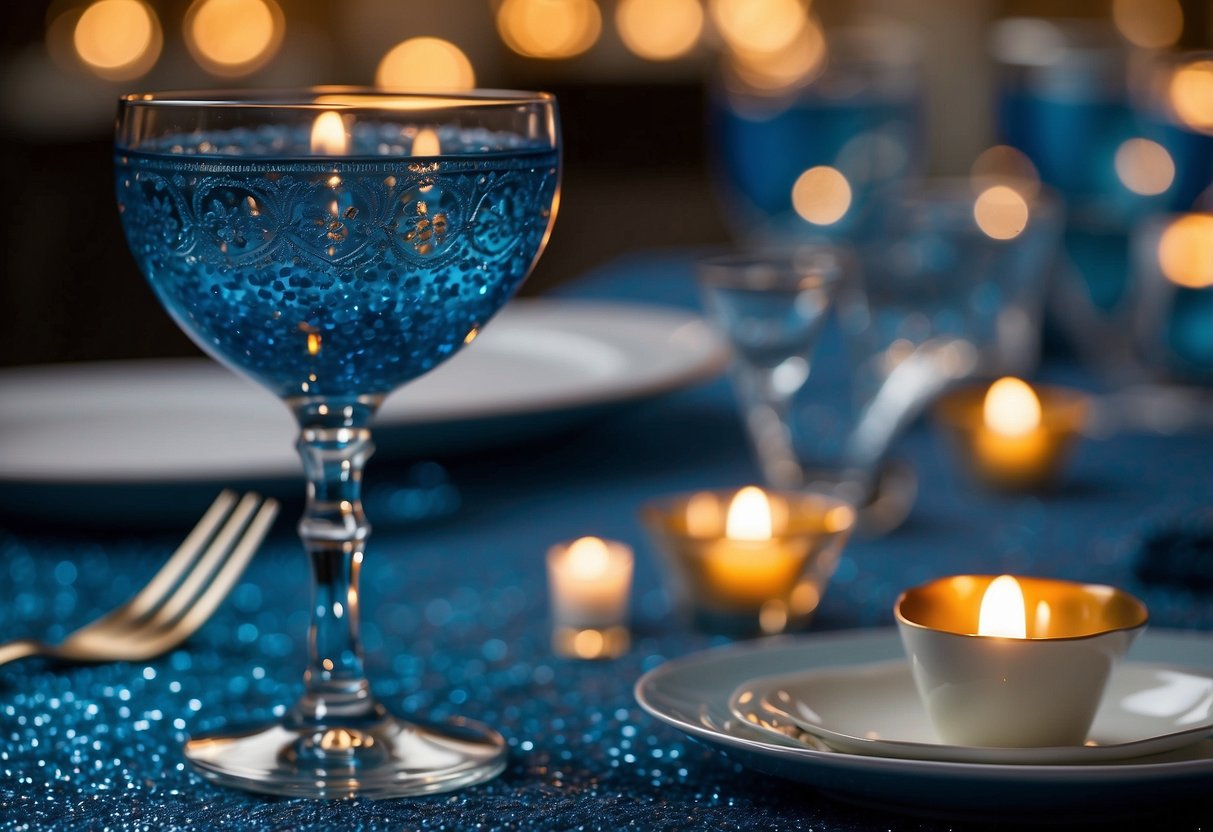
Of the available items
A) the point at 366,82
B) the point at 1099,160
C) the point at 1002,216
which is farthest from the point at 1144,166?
the point at 366,82

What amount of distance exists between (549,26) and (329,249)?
5.20m

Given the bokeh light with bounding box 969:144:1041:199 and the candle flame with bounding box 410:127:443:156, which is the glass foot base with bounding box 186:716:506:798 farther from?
the bokeh light with bounding box 969:144:1041:199

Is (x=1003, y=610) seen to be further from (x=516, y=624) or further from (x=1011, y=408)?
(x=1011, y=408)

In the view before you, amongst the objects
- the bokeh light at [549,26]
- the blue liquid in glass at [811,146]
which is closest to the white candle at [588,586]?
the blue liquid in glass at [811,146]

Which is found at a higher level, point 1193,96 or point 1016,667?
point 1193,96

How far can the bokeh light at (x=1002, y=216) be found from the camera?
1.08 metres

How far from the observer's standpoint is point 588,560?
71 cm

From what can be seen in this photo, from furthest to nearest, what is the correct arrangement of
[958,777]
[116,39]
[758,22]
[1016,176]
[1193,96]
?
1. [758,22]
2. [116,39]
3. [1016,176]
4. [1193,96]
5. [958,777]

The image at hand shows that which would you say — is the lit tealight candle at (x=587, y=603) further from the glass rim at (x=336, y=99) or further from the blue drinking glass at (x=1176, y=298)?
the blue drinking glass at (x=1176, y=298)

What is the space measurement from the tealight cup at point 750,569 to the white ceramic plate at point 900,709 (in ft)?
0.53

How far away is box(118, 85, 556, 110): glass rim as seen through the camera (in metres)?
0.50

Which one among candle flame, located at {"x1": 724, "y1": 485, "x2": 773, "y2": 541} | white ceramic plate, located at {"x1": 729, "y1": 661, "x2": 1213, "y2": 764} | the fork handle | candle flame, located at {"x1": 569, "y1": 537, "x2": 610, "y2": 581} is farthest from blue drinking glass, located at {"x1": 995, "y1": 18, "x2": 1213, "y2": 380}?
the fork handle

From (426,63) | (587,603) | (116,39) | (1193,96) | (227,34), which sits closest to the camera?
(587,603)

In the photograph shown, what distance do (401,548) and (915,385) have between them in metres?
0.37
